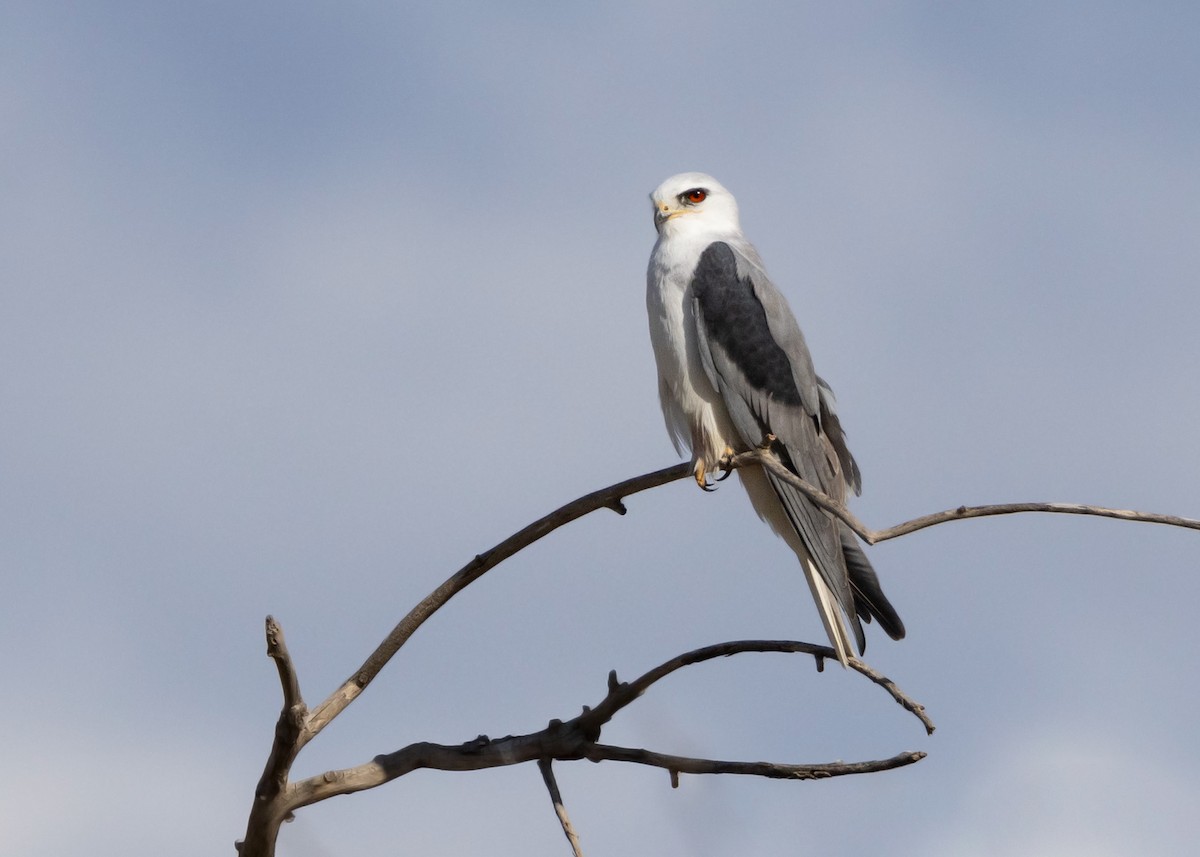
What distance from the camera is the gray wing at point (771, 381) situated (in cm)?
570

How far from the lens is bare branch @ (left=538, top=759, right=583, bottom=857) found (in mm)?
4664

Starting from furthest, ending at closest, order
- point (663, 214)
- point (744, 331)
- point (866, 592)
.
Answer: point (663, 214) → point (744, 331) → point (866, 592)

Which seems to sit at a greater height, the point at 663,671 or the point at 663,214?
the point at 663,214

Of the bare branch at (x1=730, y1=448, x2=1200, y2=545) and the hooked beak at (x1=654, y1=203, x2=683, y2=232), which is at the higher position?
the hooked beak at (x1=654, y1=203, x2=683, y2=232)

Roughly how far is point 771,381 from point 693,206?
44.6 inches

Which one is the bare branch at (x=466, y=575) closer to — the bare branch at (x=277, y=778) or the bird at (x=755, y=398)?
the bare branch at (x=277, y=778)

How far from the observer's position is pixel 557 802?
475 centimetres

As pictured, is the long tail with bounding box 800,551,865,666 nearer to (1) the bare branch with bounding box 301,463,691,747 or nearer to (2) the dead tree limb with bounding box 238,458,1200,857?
(2) the dead tree limb with bounding box 238,458,1200,857

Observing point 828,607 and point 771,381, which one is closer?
point 828,607

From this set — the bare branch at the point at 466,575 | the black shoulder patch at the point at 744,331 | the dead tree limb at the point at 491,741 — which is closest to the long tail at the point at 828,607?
the dead tree limb at the point at 491,741

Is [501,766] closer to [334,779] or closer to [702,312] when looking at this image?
[334,779]

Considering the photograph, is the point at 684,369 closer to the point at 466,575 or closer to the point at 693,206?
the point at 693,206

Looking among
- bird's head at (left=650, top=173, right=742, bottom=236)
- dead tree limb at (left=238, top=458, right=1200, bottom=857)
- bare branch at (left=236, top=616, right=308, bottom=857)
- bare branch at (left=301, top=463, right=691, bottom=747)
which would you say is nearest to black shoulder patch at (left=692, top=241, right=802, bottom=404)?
bird's head at (left=650, top=173, right=742, bottom=236)

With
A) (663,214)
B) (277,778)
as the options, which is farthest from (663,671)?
(663,214)
